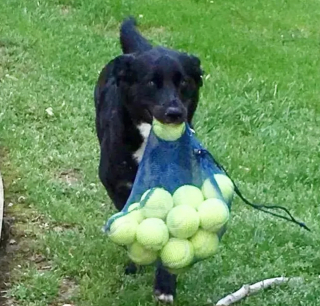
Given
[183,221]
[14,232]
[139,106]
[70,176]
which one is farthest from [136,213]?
[70,176]

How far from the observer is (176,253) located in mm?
3305

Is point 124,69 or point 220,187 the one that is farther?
point 124,69

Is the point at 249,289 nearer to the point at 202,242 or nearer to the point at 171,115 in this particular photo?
the point at 202,242

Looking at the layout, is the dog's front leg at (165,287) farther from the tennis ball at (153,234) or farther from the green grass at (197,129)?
the tennis ball at (153,234)

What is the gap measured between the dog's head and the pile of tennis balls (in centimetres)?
29

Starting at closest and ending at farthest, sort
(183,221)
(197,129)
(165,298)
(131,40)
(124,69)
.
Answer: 1. (183,221)
2. (124,69)
3. (165,298)
4. (131,40)
5. (197,129)

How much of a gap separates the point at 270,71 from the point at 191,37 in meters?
0.95

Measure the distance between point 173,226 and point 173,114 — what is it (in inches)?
16.1

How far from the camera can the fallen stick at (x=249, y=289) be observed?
3.88m

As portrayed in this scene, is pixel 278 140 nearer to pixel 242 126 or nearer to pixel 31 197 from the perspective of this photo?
pixel 242 126

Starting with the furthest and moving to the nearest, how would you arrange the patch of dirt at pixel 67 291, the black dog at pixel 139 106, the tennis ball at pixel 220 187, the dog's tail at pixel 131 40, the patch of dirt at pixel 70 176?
the patch of dirt at pixel 70 176
the dog's tail at pixel 131 40
the patch of dirt at pixel 67 291
the black dog at pixel 139 106
the tennis ball at pixel 220 187

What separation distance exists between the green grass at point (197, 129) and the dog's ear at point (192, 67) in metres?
0.94

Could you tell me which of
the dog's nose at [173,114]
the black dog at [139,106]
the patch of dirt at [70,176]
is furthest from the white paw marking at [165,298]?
the patch of dirt at [70,176]

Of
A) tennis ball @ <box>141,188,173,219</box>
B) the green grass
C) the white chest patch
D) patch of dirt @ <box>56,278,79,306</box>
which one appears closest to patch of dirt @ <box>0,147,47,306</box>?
the green grass
